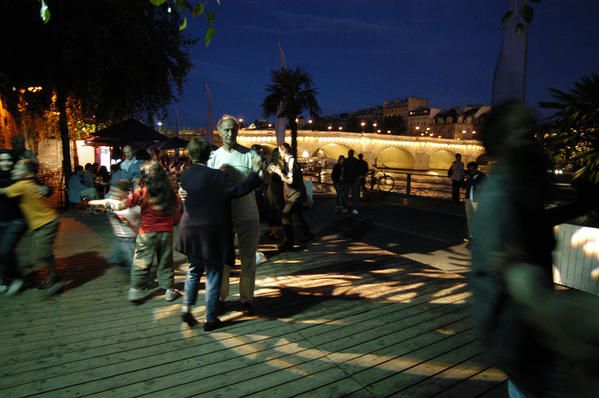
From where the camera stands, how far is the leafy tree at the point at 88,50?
10.6 metres

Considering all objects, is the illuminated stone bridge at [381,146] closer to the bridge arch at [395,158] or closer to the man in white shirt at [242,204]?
the bridge arch at [395,158]

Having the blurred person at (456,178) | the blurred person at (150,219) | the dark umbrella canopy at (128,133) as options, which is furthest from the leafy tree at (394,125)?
the blurred person at (150,219)

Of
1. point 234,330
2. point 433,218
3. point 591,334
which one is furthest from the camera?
point 433,218

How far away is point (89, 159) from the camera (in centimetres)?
2208

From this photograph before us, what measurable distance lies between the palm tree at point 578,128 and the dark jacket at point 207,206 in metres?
3.83

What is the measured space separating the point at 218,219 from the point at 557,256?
4333 mm

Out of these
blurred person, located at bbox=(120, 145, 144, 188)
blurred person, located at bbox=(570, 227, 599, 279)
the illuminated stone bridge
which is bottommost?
blurred person, located at bbox=(570, 227, 599, 279)

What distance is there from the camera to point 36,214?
448cm

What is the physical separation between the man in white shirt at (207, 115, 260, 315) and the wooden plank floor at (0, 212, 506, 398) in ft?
1.22

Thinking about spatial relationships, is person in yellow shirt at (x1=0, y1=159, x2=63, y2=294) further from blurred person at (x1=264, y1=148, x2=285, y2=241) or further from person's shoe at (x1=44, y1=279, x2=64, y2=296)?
blurred person at (x1=264, y1=148, x2=285, y2=241)

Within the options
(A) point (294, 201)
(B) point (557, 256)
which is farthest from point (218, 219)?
(B) point (557, 256)

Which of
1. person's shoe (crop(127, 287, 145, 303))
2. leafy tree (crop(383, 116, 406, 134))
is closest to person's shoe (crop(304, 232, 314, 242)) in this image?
person's shoe (crop(127, 287, 145, 303))

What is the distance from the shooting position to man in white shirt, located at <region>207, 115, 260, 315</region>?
3752 millimetres

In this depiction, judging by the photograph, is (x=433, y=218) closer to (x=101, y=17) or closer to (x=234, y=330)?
(x=234, y=330)
